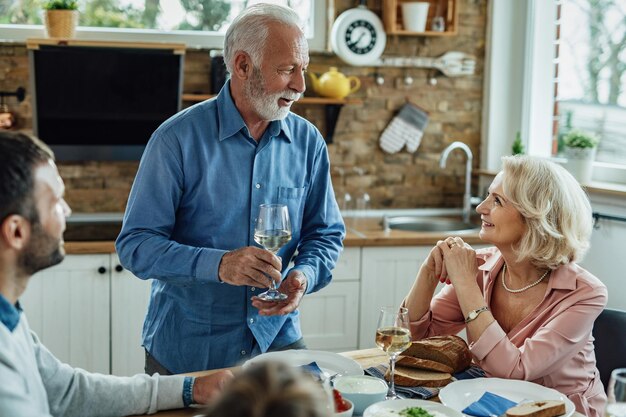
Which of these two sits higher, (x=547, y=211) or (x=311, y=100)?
(x=311, y=100)

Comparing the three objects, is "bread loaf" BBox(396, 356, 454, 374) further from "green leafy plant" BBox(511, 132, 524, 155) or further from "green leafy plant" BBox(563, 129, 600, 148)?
"green leafy plant" BBox(511, 132, 524, 155)

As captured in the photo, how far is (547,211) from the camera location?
7.10 feet

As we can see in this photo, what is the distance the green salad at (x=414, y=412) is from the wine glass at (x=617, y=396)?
0.38m

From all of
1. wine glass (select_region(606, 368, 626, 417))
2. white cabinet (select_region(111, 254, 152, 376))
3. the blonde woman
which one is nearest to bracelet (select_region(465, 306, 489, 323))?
the blonde woman

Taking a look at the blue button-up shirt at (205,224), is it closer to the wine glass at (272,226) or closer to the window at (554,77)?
the wine glass at (272,226)

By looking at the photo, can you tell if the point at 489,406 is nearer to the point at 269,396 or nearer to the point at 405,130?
the point at 269,396

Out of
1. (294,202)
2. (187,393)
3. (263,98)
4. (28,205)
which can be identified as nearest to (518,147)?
(294,202)

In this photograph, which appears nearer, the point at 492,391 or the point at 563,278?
the point at 492,391

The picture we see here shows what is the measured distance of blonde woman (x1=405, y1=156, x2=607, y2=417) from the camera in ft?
6.50

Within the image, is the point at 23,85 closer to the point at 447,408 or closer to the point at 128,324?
the point at 128,324

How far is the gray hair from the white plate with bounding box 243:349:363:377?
807mm

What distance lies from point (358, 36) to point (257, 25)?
1.87 m

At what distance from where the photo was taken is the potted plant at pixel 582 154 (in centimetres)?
362

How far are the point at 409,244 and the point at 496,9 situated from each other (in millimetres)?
1448
